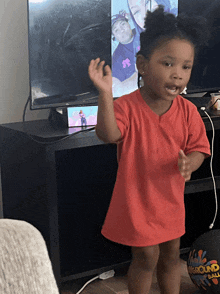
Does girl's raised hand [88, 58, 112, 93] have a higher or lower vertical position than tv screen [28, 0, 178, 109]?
lower

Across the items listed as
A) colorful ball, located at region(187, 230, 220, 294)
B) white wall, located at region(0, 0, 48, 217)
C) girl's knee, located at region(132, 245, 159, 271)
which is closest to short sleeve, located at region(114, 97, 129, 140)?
girl's knee, located at region(132, 245, 159, 271)

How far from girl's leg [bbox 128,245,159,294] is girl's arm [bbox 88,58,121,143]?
356 millimetres

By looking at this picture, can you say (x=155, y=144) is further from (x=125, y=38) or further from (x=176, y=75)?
(x=125, y=38)

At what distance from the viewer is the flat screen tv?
4.73ft

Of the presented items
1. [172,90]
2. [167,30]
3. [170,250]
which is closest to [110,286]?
[170,250]

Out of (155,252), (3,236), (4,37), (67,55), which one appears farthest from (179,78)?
(4,37)

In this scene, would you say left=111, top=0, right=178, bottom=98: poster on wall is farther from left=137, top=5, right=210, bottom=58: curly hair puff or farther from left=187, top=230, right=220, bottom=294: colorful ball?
left=187, top=230, right=220, bottom=294: colorful ball

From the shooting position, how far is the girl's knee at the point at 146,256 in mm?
1092

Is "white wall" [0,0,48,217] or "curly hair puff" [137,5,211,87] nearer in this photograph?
"curly hair puff" [137,5,211,87]

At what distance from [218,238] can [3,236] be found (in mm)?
1146

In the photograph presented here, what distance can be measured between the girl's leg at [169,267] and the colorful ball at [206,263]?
0.20 m

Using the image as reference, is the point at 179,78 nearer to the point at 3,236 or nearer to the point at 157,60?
the point at 157,60

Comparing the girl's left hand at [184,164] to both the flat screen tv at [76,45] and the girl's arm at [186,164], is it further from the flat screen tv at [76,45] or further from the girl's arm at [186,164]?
the flat screen tv at [76,45]

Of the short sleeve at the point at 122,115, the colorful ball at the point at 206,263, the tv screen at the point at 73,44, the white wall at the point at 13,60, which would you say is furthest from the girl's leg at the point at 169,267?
the white wall at the point at 13,60
